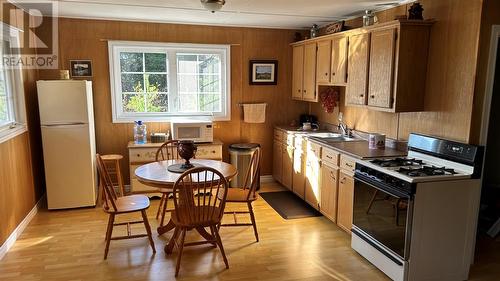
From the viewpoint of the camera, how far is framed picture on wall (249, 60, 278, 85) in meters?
5.24

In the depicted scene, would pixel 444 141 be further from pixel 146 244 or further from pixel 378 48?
pixel 146 244

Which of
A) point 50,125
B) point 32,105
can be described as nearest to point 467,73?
point 50,125

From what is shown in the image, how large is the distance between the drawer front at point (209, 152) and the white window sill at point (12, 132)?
1947 mm

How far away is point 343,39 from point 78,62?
3213 mm

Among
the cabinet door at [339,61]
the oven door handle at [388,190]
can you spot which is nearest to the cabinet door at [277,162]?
the cabinet door at [339,61]

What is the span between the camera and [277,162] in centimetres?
536

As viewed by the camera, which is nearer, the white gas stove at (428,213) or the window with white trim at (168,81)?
the white gas stove at (428,213)

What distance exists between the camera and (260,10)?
3969 mm

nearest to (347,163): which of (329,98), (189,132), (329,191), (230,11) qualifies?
(329,191)

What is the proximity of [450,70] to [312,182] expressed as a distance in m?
1.87

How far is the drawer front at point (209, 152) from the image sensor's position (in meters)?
4.79

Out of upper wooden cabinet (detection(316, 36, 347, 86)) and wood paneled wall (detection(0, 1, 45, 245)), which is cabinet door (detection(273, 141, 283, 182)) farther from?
wood paneled wall (detection(0, 1, 45, 245))

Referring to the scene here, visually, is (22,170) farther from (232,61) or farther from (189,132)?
(232,61)

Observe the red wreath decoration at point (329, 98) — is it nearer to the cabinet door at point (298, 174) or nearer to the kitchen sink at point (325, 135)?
the kitchen sink at point (325, 135)
